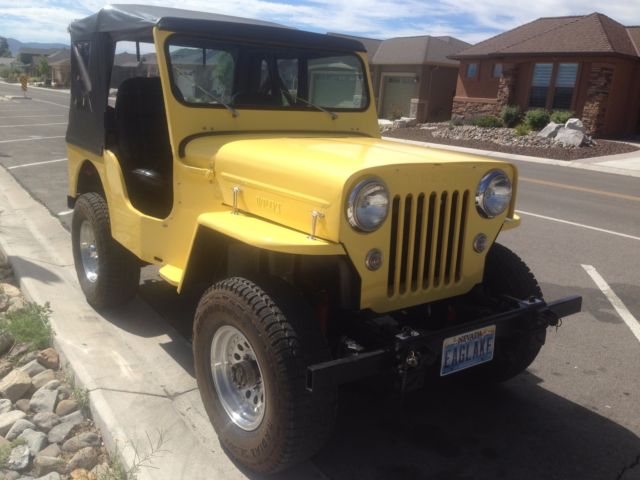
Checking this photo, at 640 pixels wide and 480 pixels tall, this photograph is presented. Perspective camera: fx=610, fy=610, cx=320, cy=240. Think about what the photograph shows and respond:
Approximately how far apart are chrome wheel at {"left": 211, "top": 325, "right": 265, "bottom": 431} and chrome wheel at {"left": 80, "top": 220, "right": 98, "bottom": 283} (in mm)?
1980

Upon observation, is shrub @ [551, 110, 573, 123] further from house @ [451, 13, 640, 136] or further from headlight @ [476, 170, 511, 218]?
headlight @ [476, 170, 511, 218]

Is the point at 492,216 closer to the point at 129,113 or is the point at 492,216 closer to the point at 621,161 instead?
the point at 129,113

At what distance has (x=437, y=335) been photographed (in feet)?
8.87

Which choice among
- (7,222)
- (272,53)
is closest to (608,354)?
(272,53)

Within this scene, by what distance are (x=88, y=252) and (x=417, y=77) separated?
28058 mm

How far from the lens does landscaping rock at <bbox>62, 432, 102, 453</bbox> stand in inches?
118

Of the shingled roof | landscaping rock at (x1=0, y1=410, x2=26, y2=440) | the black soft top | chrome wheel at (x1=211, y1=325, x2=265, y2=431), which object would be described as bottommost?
landscaping rock at (x1=0, y1=410, x2=26, y2=440)

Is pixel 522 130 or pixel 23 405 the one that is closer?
pixel 23 405

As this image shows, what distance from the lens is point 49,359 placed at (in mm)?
3805

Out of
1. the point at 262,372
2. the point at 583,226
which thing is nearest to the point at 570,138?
the point at 583,226

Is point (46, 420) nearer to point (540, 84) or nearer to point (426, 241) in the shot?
point (426, 241)

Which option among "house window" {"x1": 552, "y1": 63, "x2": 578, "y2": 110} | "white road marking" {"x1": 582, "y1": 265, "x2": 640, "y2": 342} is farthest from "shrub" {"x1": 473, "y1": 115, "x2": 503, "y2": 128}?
"white road marking" {"x1": 582, "y1": 265, "x2": 640, "y2": 342}

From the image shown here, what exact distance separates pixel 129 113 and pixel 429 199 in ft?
8.57

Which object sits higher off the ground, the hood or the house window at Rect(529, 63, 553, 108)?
the house window at Rect(529, 63, 553, 108)
